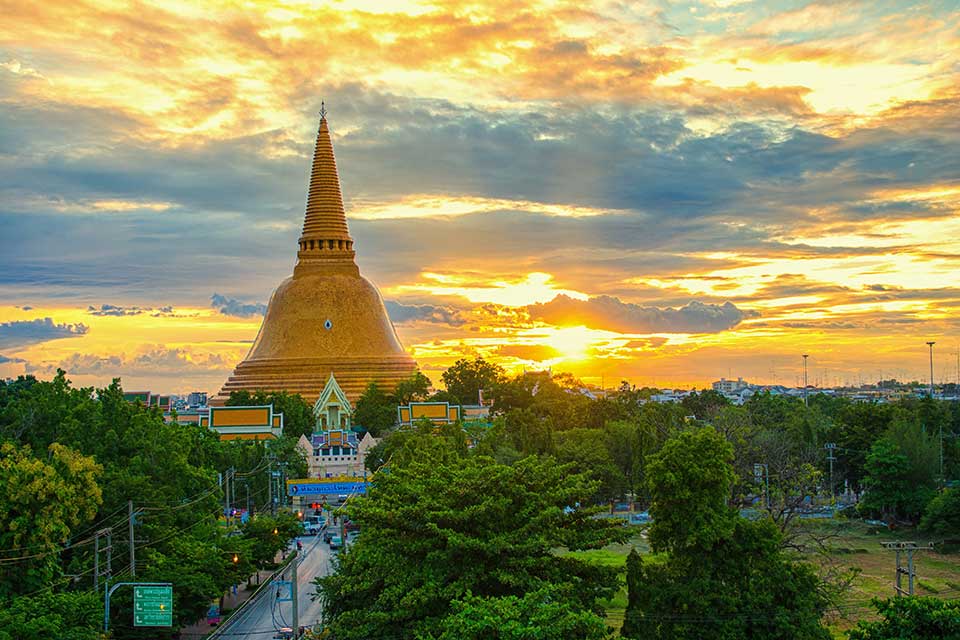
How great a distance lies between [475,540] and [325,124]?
251ft

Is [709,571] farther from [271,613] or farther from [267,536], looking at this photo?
[267,536]

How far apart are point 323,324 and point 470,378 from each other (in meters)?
16.9

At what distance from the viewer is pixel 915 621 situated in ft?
73.5

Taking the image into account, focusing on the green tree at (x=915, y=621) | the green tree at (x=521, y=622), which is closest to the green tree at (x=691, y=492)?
the green tree at (x=915, y=621)

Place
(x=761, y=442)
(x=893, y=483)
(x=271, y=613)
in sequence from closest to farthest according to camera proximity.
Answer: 1. (x=271, y=613)
2. (x=893, y=483)
3. (x=761, y=442)

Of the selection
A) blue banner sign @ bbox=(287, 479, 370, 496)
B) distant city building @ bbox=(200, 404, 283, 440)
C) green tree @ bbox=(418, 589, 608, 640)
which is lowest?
blue banner sign @ bbox=(287, 479, 370, 496)

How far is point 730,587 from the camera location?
85.8ft

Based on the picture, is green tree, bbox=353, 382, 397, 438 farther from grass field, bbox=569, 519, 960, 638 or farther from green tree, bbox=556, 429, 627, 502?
grass field, bbox=569, 519, 960, 638

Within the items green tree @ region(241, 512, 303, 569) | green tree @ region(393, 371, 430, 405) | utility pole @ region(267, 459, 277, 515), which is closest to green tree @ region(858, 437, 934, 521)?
green tree @ region(241, 512, 303, 569)

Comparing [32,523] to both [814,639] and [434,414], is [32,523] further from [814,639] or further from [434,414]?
[434,414]

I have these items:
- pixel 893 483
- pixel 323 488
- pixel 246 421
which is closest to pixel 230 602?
pixel 323 488

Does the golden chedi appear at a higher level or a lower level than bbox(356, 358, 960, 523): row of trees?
higher

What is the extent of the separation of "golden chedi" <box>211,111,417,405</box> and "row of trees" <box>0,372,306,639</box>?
40.7 m

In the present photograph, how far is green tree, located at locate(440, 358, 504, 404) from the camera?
327ft
